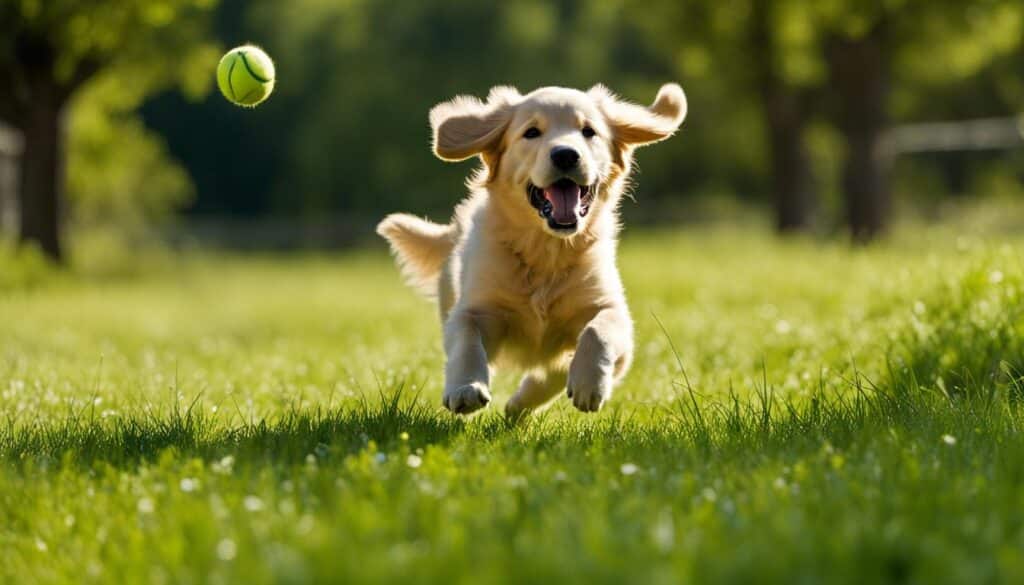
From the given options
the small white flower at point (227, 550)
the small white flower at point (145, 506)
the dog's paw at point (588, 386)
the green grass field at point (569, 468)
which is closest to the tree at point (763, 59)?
the green grass field at point (569, 468)

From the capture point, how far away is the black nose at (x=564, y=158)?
197 inches

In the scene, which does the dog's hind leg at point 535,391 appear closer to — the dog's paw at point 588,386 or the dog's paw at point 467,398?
the dog's paw at point 588,386

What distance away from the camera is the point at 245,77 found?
20.9ft

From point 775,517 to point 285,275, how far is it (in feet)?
87.0

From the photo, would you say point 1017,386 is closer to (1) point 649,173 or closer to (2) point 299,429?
(2) point 299,429

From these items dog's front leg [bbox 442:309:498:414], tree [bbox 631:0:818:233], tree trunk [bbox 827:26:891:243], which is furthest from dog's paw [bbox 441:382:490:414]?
tree [bbox 631:0:818:233]

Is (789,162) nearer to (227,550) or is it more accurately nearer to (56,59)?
(56,59)

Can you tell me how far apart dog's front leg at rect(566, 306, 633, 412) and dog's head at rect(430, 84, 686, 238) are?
0.46 meters

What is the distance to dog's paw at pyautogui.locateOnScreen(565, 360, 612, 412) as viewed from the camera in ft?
15.0

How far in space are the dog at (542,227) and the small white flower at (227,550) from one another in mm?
1964

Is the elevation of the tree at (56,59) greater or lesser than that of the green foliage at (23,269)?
greater

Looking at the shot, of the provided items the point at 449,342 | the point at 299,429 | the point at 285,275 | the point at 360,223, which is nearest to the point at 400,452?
the point at 299,429

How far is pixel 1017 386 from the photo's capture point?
5164 millimetres

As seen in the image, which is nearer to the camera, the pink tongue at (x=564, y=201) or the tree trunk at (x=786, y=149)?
the pink tongue at (x=564, y=201)
